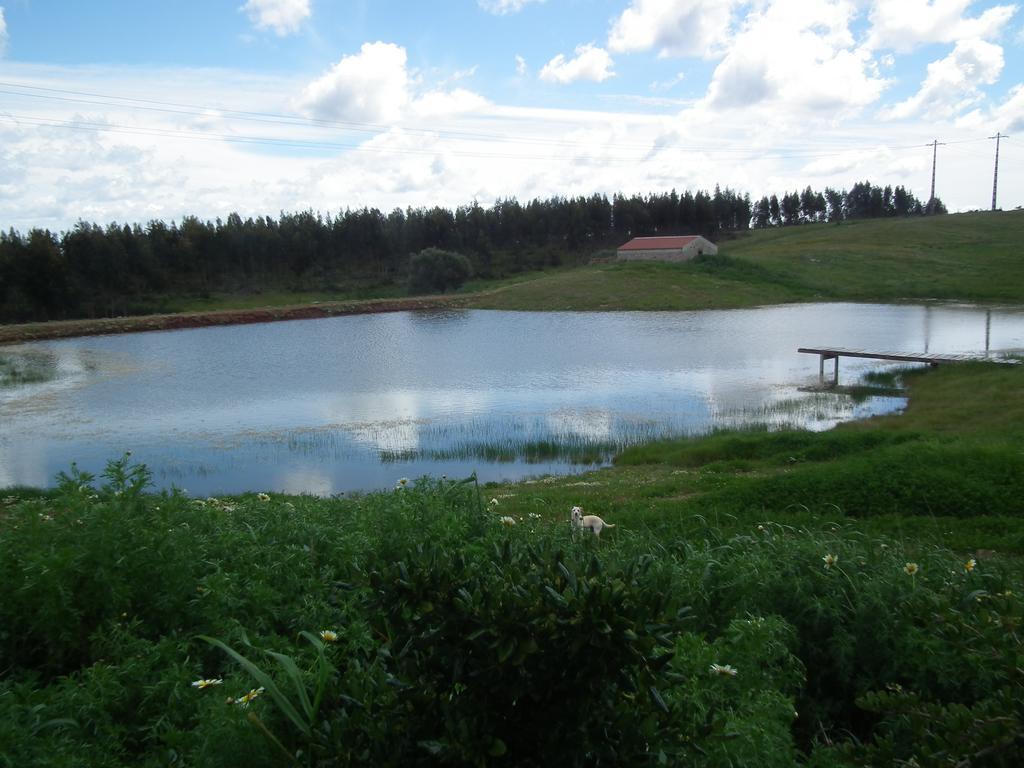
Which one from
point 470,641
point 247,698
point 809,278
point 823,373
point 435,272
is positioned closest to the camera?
point 470,641

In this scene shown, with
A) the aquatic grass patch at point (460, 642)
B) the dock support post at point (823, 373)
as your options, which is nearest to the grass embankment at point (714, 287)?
the dock support post at point (823, 373)

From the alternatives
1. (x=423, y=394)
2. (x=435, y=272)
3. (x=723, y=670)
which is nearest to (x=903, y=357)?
(x=423, y=394)

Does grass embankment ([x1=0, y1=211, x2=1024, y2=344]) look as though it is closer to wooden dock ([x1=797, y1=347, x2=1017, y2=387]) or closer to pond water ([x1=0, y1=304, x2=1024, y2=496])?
pond water ([x1=0, y1=304, x2=1024, y2=496])

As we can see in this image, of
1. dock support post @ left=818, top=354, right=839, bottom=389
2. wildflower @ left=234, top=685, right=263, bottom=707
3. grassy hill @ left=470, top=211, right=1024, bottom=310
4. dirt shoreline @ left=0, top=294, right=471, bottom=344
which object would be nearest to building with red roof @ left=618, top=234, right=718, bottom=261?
grassy hill @ left=470, top=211, right=1024, bottom=310

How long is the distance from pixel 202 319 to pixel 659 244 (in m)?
42.0

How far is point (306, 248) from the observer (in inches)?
3132

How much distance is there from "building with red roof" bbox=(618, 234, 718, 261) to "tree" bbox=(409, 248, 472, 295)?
15.9 meters

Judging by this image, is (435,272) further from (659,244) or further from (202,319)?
(659,244)

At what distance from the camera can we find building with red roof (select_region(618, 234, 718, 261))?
72.9 meters

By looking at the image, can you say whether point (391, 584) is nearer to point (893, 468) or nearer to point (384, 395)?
point (893, 468)

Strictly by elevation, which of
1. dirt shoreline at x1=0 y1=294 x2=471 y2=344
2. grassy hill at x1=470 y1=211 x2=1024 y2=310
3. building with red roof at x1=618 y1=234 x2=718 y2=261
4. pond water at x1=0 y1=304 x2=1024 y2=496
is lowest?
pond water at x1=0 y1=304 x2=1024 y2=496

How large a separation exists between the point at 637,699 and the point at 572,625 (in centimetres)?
37

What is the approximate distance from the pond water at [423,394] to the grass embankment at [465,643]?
31.6 feet

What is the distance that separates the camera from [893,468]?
10.0 metres
